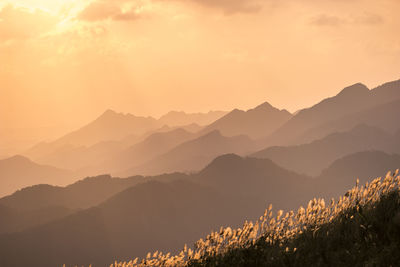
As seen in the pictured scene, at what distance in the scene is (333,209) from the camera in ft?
23.8

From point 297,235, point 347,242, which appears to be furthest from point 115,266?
point 347,242

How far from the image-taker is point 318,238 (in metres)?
6.50

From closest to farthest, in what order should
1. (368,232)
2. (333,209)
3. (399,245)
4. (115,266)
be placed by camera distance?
(399,245) < (368,232) < (115,266) < (333,209)

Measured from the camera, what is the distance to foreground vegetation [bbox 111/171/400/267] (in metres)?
6.02

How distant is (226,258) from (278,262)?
36.2 inches

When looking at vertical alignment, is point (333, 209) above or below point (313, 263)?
above

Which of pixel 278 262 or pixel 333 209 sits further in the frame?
pixel 333 209

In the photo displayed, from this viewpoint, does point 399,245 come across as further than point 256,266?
No

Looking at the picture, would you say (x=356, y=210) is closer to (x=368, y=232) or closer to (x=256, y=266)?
(x=368, y=232)

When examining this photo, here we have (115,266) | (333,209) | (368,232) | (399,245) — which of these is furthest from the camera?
(333,209)

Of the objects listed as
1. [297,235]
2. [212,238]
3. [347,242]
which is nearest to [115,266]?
[212,238]

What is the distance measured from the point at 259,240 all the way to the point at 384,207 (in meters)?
2.14

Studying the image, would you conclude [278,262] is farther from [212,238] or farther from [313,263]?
[212,238]

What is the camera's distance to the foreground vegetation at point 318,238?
19.7 ft
